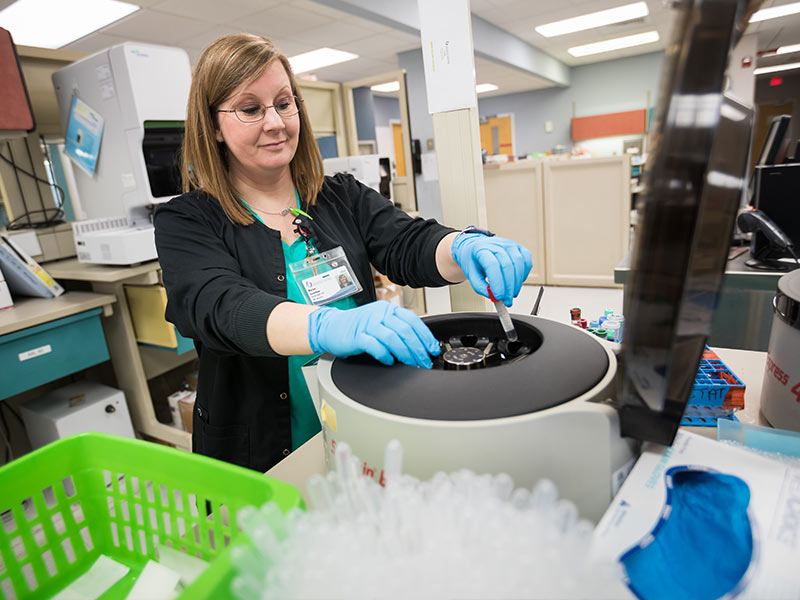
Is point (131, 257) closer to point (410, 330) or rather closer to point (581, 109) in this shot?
point (410, 330)

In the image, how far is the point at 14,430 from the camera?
208 centimetres

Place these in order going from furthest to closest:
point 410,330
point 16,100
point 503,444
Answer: point 16,100, point 410,330, point 503,444

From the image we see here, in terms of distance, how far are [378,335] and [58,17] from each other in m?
4.77

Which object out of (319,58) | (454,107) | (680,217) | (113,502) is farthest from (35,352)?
(319,58)

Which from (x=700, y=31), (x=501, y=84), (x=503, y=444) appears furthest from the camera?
(x=501, y=84)

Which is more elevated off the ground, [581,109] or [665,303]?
[581,109]

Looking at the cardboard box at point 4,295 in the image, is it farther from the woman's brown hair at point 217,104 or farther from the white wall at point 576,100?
the white wall at point 576,100

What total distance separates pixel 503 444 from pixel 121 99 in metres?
2.02

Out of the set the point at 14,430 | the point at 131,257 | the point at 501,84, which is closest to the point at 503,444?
the point at 131,257

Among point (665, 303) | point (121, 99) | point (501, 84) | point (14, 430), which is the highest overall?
point (501, 84)

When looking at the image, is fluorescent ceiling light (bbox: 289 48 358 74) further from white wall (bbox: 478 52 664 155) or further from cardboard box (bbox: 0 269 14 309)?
cardboard box (bbox: 0 269 14 309)

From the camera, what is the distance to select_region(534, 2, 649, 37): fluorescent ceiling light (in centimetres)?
541

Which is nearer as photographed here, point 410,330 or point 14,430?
point 410,330

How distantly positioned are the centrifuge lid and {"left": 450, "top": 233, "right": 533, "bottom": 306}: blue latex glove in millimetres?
219
